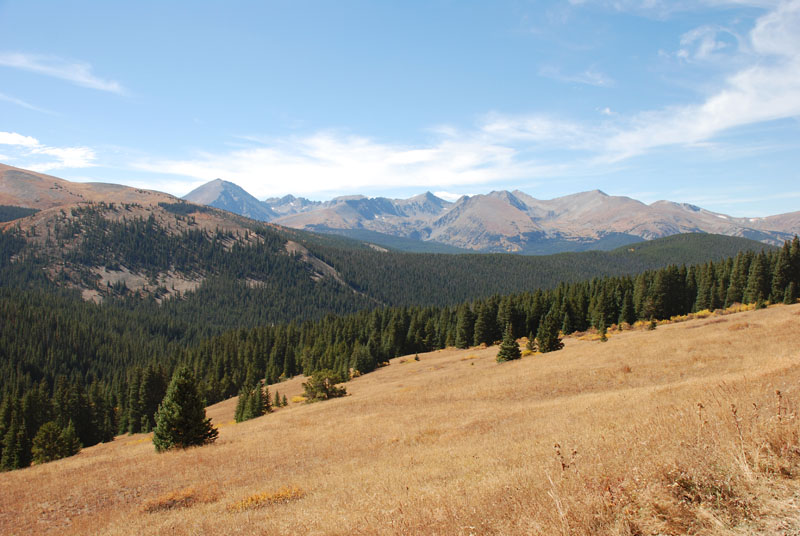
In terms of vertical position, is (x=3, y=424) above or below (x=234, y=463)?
below

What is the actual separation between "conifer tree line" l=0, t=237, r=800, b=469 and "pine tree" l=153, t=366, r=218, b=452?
2229 centimetres

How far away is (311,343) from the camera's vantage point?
103 metres

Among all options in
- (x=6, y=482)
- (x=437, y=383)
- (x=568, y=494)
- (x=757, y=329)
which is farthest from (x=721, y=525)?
(x=757, y=329)

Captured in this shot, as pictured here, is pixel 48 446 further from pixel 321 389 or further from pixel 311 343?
pixel 311 343

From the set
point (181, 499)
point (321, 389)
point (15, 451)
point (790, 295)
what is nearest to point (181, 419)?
point (181, 499)

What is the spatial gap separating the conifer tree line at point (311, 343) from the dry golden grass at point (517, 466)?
2305 cm

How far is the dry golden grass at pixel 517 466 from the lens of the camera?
19.3 feet

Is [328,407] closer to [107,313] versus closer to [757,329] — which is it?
[757,329]

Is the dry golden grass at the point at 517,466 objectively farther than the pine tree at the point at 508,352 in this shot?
No

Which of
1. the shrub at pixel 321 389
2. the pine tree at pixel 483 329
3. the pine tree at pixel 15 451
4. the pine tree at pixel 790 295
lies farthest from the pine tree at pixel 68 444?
the pine tree at pixel 790 295

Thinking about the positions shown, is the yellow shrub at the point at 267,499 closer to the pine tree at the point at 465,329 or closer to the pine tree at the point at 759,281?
the pine tree at the point at 465,329

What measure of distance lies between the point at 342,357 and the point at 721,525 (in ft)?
250

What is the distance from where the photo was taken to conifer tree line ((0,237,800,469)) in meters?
63.1

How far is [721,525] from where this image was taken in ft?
16.1
